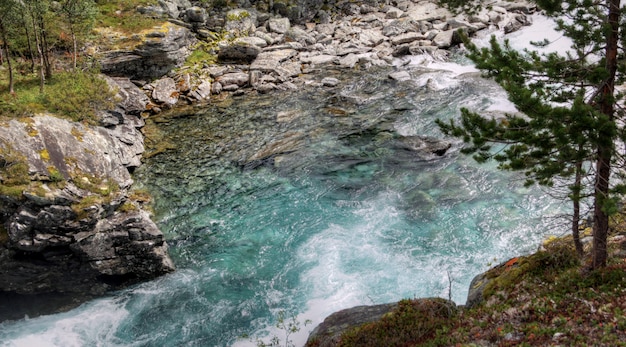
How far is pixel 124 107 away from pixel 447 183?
18857mm

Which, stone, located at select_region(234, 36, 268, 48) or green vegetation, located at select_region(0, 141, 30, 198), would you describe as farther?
stone, located at select_region(234, 36, 268, 48)

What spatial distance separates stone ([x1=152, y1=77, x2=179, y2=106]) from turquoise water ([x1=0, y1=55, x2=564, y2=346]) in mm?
3380

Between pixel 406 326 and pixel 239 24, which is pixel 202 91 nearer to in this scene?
pixel 239 24

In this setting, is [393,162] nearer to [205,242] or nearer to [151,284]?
[205,242]

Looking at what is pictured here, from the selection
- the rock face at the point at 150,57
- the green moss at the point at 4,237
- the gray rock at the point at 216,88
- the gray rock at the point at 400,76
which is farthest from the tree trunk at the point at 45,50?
the gray rock at the point at 400,76

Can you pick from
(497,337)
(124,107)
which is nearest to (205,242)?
(497,337)

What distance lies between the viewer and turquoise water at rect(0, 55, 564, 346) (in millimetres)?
13375

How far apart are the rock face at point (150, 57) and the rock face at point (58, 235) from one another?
1390 centimetres

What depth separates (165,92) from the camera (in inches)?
1142

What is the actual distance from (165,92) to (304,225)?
1722 cm

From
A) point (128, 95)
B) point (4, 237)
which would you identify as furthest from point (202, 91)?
point (4, 237)

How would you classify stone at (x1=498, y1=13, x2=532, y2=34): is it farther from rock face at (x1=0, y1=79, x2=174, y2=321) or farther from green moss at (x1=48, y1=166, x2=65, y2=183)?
green moss at (x1=48, y1=166, x2=65, y2=183)

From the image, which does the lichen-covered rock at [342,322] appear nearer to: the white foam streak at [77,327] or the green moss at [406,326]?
the green moss at [406,326]

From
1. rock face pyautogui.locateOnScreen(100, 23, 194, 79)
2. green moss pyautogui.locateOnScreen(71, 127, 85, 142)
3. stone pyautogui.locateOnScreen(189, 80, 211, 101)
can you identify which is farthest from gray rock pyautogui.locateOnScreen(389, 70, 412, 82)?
green moss pyautogui.locateOnScreen(71, 127, 85, 142)
